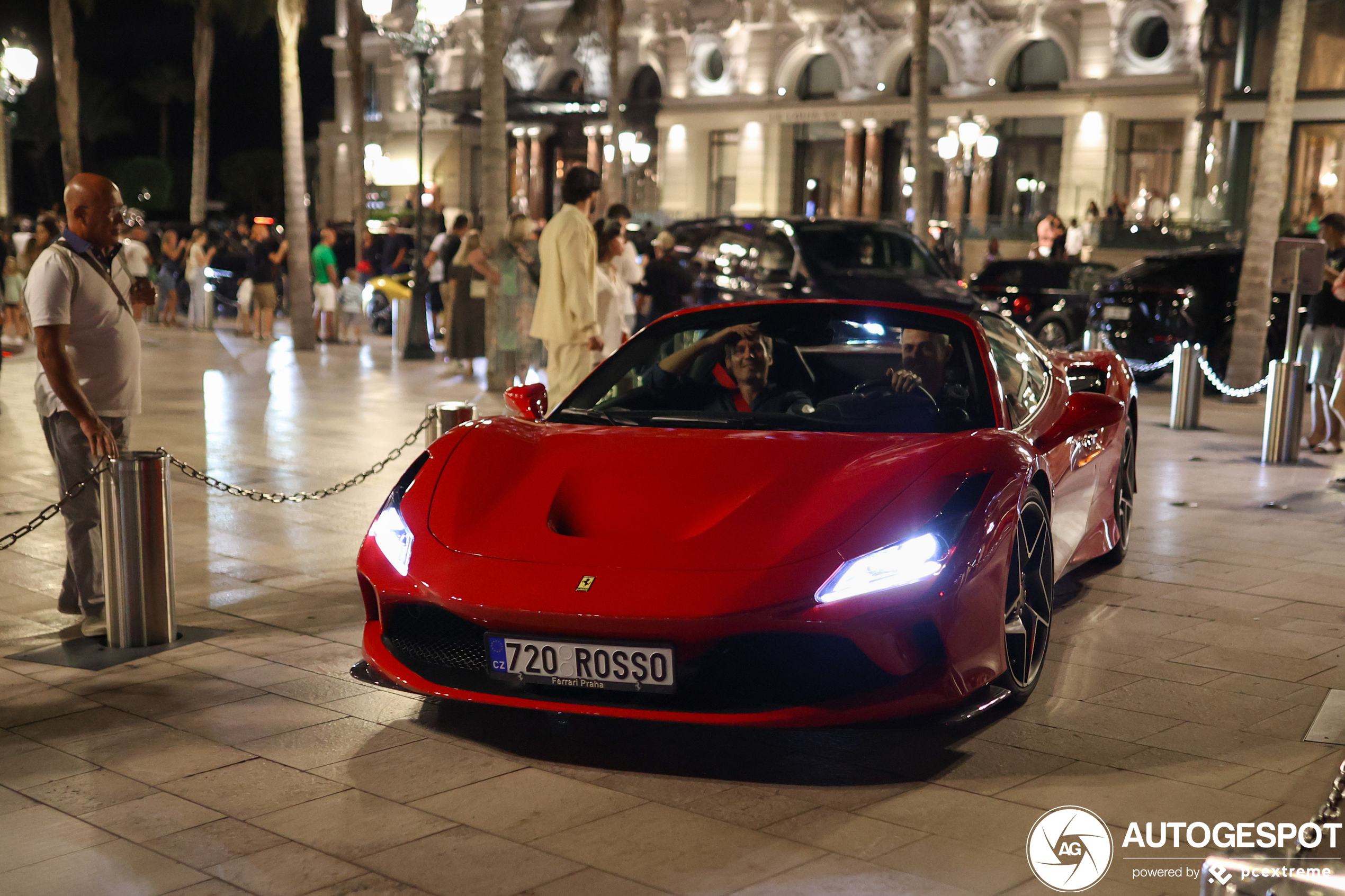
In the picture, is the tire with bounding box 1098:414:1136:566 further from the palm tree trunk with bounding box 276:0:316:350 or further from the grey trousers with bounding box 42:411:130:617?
the palm tree trunk with bounding box 276:0:316:350

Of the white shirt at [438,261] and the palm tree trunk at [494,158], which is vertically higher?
the palm tree trunk at [494,158]

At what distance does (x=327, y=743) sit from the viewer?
448 centimetres

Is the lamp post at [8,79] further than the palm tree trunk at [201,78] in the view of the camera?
No

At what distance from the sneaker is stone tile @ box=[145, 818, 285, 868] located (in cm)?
216

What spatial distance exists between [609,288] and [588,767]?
25.1 ft

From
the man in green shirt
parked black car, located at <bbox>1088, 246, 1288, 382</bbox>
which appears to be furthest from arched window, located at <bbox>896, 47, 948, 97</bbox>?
parked black car, located at <bbox>1088, 246, 1288, 382</bbox>

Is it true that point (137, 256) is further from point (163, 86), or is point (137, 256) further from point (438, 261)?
point (163, 86)

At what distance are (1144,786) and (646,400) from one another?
2360 millimetres

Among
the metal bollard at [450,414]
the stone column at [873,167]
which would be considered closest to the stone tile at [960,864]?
the metal bollard at [450,414]

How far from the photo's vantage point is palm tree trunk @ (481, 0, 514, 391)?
1557 cm

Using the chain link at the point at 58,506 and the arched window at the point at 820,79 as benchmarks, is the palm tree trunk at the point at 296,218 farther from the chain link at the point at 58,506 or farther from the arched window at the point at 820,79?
the arched window at the point at 820,79

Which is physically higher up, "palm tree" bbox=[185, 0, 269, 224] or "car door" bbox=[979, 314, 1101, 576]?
"palm tree" bbox=[185, 0, 269, 224]

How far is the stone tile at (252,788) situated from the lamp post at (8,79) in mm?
23834

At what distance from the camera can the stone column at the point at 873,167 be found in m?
44.5
